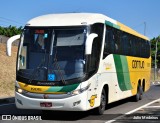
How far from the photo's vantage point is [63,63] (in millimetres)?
12328

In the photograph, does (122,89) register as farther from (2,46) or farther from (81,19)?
(2,46)

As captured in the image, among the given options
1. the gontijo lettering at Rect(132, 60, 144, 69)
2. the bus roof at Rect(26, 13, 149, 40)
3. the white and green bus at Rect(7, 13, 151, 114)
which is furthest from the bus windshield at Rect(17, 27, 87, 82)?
the gontijo lettering at Rect(132, 60, 144, 69)

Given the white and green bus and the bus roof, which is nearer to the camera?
the white and green bus

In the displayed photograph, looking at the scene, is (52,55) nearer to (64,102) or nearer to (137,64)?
(64,102)

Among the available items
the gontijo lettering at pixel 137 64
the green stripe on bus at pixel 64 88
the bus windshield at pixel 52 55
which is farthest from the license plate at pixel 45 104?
the gontijo lettering at pixel 137 64

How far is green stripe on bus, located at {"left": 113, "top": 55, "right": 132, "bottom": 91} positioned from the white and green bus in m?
1.86

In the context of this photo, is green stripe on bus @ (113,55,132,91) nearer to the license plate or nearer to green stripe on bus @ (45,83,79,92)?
green stripe on bus @ (45,83,79,92)

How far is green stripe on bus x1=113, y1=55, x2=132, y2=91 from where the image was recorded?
16188mm

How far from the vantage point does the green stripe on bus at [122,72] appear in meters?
16.2

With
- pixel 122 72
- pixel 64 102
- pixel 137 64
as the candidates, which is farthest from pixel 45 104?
pixel 137 64

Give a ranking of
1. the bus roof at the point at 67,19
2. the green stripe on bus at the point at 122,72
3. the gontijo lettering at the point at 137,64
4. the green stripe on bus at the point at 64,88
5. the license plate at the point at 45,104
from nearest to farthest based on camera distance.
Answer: the green stripe on bus at the point at 64,88, the license plate at the point at 45,104, the bus roof at the point at 67,19, the green stripe on bus at the point at 122,72, the gontijo lettering at the point at 137,64

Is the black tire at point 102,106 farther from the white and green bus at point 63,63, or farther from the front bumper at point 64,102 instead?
the front bumper at point 64,102

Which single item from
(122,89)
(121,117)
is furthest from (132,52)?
(121,117)

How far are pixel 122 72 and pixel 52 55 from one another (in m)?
5.21
